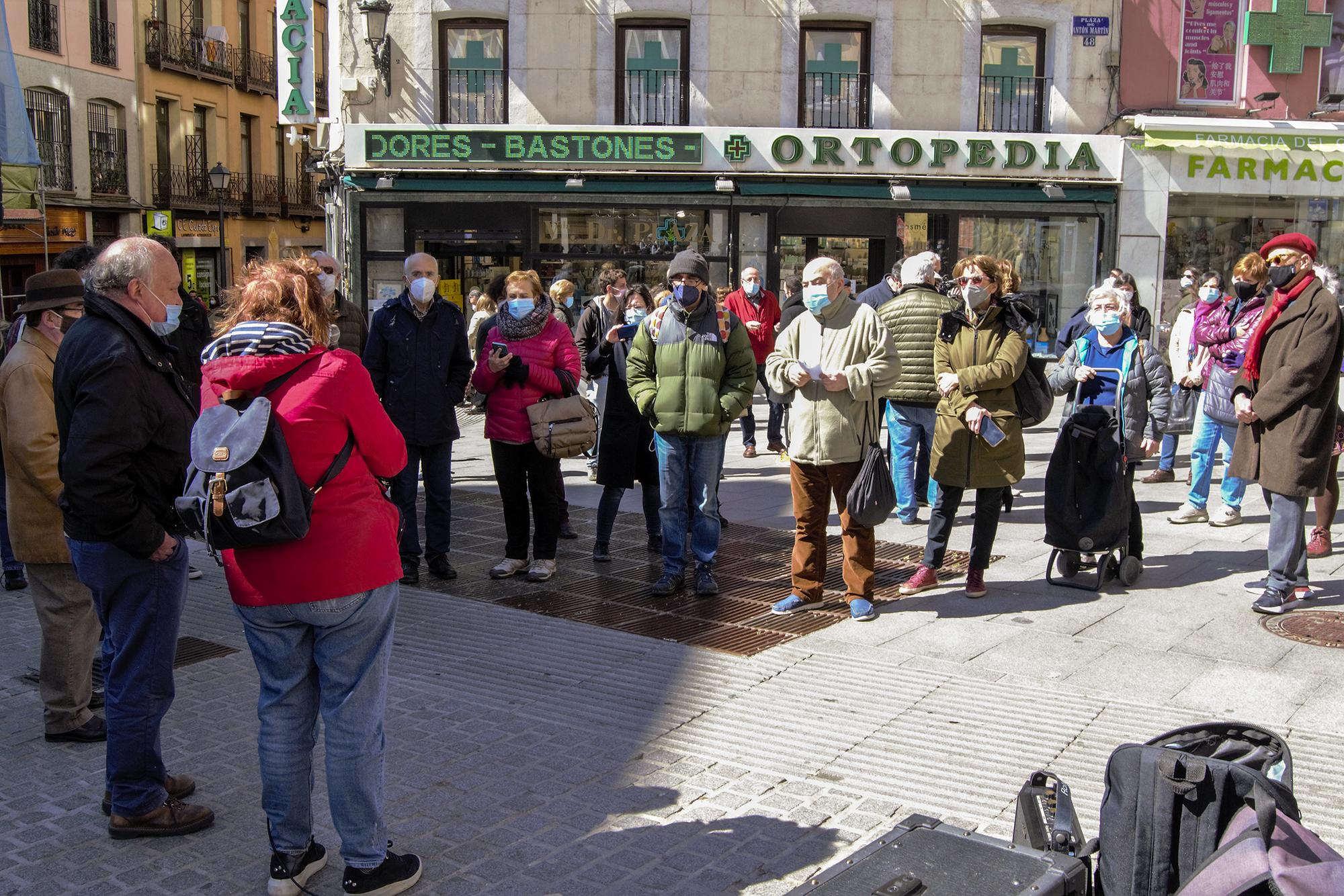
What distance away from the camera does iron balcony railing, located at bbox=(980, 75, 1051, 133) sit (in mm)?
18750

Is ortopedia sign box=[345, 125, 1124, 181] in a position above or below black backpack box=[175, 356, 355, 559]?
above

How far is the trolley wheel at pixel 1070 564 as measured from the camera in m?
7.41

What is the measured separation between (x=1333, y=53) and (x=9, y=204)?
18.7 m

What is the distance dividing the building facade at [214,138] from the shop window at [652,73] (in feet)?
53.8

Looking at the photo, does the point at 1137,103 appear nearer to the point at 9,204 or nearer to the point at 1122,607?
the point at 1122,607

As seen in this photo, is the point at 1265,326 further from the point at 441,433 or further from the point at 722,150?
the point at 722,150

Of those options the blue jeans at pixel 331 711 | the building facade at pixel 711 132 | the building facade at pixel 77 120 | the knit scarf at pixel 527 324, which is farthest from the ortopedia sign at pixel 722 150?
the blue jeans at pixel 331 711

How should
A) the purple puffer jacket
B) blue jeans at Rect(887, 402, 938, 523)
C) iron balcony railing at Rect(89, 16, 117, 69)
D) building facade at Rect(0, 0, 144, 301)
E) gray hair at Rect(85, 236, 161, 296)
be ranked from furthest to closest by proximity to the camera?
iron balcony railing at Rect(89, 16, 117, 69) < building facade at Rect(0, 0, 144, 301) < blue jeans at Rect(887, 402, 938, 523) < the purple puffer jacket < gray hair at Rect(85, 236, 161, 296)

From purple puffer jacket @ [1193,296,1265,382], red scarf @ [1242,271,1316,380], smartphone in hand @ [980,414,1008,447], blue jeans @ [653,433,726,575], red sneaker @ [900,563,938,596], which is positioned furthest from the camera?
purple puffer jacket @ [1193,296,1265,382]

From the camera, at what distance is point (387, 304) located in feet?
25.3

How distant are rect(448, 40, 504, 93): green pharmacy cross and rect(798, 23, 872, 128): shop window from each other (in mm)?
4568

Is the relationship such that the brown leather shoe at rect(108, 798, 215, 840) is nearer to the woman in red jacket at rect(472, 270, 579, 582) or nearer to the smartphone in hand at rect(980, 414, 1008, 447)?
the woman in red jacket at rect(472, 270, 579, 582)

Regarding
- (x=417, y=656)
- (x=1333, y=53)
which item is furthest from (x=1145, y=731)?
(x=1333, y=53)

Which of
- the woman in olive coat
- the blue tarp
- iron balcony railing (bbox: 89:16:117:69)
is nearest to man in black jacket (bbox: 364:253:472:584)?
the woman in olive coat
